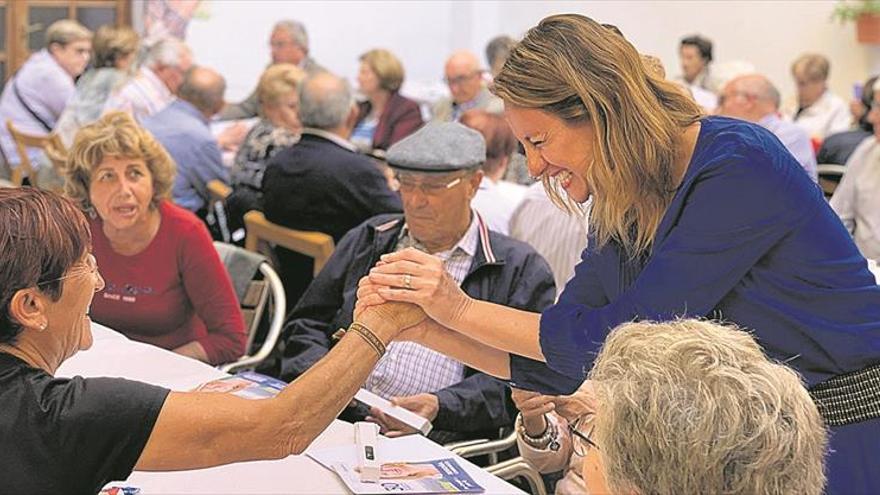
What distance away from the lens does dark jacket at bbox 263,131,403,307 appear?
4883 millimetres

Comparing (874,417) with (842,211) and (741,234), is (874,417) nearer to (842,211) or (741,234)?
(741,234)

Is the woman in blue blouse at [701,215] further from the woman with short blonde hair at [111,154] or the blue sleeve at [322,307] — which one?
the woman with short blonde hair at [111,154]

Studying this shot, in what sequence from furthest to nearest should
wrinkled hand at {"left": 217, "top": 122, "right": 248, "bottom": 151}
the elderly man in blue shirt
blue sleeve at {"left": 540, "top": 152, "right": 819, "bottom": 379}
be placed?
wrinkled hand at {"left": 217, "top": 122, "right": 248, "bottom": 151} < the elderly man in blue shirt < blue sleeve at {"left": 540, "top": 152, "right": 819, "bottom": 379}

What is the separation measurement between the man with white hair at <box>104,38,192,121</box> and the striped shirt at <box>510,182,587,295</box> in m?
3.44

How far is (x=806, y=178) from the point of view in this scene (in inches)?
81.1

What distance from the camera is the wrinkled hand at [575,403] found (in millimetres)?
2084

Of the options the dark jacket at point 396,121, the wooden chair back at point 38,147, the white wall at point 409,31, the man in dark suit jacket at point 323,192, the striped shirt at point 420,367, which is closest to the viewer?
the striped shirt at point 420,367

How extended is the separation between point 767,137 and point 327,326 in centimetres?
170

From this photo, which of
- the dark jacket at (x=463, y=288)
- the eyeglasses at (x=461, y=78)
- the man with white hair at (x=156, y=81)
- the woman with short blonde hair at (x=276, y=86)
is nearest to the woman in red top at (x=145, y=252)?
the dark jacket at (x=463, y=288)

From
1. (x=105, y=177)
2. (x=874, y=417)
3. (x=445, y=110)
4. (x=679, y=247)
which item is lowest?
(x=445, y=110)

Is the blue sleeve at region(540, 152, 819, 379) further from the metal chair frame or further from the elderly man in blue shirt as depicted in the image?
the elderly man in blue shirt

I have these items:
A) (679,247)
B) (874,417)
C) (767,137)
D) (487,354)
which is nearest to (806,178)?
(767,137)

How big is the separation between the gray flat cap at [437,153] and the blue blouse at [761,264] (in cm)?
123

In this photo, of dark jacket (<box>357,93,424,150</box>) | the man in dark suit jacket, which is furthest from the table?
dark jacket (<box>357,93,424,150</box>)
